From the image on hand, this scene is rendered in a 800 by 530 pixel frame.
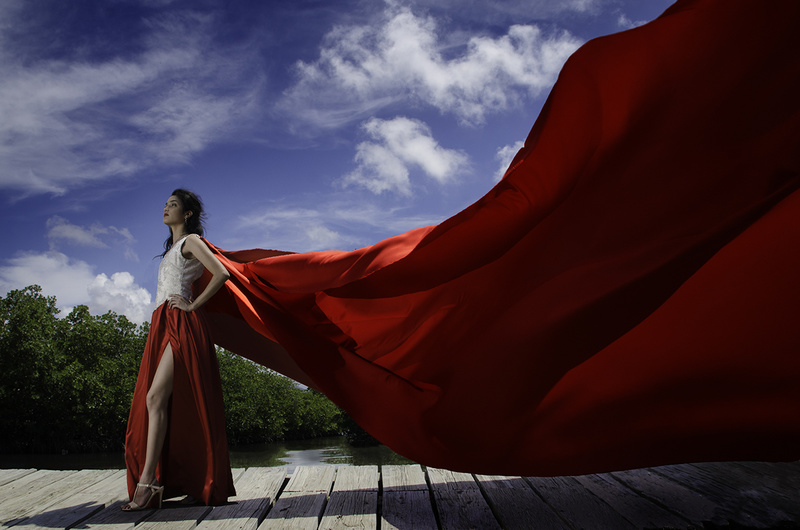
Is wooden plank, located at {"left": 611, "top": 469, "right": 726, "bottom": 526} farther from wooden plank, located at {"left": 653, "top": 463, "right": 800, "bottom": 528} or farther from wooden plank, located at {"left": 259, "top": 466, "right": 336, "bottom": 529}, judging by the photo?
wooden plank, located at {"left": 259, "top": 466, "right": 336, "bottom": 529}

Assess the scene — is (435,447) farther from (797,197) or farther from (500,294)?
(797,197)

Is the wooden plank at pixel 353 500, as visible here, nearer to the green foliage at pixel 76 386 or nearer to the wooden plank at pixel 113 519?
the wooden plank at pixel 113 519

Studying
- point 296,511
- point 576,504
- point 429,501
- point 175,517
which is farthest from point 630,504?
point 175,517

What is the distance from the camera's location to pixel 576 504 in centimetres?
259

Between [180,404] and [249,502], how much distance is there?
64cm

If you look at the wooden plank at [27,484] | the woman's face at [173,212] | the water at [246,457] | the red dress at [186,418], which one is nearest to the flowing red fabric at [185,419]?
the red dress at [186,418]

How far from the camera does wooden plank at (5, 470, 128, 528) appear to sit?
8.00ft

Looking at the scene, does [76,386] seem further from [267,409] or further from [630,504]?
[630,504]

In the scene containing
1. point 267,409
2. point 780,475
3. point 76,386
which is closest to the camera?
point 780,475

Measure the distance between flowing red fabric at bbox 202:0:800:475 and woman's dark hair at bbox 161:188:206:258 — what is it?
3.40 feet

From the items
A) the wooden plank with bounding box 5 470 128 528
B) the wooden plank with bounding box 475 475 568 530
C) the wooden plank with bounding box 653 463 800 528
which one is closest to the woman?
the wooden plank with bounding box 5 470 128 528

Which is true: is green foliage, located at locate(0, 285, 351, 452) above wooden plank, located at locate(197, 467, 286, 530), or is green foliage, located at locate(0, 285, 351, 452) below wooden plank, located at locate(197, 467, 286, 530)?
above

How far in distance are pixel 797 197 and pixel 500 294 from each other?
1.26 meters

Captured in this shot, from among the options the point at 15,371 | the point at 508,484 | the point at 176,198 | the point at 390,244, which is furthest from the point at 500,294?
the point at 15,371
